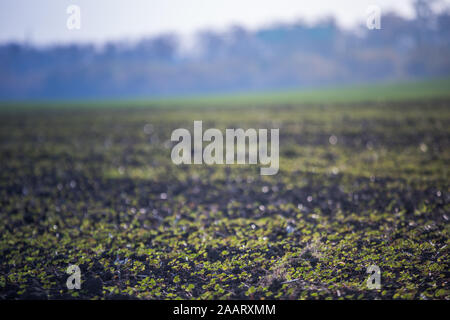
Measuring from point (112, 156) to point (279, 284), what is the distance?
12561 millimetres

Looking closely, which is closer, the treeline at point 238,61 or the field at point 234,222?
the field at point 234,222

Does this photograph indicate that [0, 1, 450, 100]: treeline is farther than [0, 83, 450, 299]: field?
Yes

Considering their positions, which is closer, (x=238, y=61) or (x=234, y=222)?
(x=234, y=222)

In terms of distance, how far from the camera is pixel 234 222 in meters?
8.58

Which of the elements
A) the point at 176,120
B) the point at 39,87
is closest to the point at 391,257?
the point at 176,120

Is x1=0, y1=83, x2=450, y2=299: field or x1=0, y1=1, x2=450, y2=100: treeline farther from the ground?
x1=0, y1=1, x2=450, y2=100: treeline

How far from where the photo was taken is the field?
588 centimetres

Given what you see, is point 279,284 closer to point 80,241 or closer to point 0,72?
point 80,241

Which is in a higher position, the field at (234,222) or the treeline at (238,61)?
the treeline at (238,61)

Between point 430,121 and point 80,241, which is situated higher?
point 430,121

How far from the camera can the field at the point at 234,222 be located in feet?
19.3

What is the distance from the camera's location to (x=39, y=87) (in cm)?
9619
